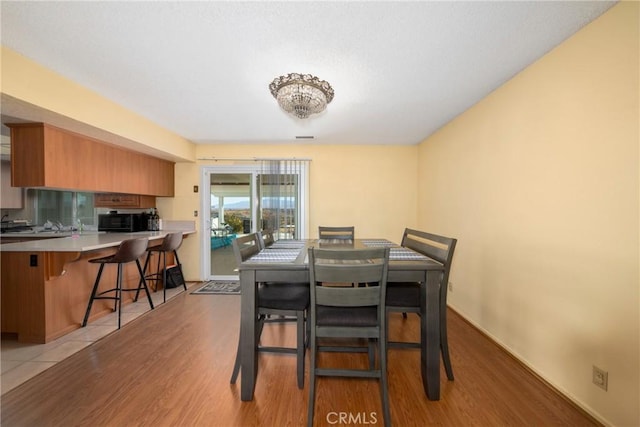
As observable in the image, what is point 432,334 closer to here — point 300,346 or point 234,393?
point 300,346

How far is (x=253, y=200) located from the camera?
4.11 m

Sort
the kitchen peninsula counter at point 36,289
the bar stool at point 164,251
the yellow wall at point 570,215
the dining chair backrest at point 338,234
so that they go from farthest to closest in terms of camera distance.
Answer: the bar stool at point 164,251 < the dining chair backrest at point 338,234 < the kitchen peninsula counter at point 36,289 < the yellow wall at point 570,215

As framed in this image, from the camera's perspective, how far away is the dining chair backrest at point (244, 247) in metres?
1.67

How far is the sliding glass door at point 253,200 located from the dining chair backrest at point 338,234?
968 millimetres

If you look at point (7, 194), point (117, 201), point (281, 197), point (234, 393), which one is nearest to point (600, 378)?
point (234, 393)

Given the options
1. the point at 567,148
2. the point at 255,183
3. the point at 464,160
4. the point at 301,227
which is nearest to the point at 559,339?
the point at 567,148

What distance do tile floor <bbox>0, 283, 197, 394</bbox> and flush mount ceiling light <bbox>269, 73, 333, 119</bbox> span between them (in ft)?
9.01

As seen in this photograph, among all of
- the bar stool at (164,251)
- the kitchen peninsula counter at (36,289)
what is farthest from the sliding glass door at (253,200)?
the kitchen peninsula counter at (36,289)

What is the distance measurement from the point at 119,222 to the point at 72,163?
4.55 ft

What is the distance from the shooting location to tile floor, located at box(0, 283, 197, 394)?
5.89ft

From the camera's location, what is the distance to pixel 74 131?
2492 mm

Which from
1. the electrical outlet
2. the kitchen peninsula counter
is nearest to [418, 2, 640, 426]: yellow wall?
the electrical outlet

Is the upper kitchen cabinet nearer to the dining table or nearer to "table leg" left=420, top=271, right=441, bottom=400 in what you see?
the dining table

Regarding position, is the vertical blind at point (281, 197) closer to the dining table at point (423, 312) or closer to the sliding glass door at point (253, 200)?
the sliding glass door at point (253, 200)
